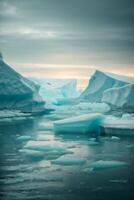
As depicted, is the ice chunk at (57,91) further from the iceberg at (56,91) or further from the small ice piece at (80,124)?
the small ice piece at (80,124)

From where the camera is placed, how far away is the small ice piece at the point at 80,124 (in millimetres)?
17000

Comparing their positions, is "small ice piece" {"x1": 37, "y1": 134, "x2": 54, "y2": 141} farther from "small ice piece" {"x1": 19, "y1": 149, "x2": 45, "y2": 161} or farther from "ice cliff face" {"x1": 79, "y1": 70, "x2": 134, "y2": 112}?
"ice cliff face" {"x1": 79, "y1": 70, "x2": 134, "y2": 112}

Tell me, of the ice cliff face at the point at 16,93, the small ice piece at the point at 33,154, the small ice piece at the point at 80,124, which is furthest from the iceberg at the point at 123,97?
the small ice piece at the point at 33,154

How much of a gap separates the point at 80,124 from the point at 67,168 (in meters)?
6.54

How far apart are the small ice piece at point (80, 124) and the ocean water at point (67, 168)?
1021 mm

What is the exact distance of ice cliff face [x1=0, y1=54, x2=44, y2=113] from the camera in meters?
30.5

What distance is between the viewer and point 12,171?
10.4 meters

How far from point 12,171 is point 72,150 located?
3217 millimetres

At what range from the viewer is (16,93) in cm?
3111

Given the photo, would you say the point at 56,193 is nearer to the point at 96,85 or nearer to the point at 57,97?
the point at 96,85

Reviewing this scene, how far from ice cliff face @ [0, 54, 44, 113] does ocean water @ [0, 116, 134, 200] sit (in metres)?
14.9

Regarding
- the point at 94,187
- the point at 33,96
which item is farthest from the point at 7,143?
the point at 33,96

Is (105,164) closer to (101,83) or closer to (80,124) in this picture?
(80,124)

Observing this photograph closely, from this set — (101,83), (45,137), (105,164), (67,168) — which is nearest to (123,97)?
(101,83)
